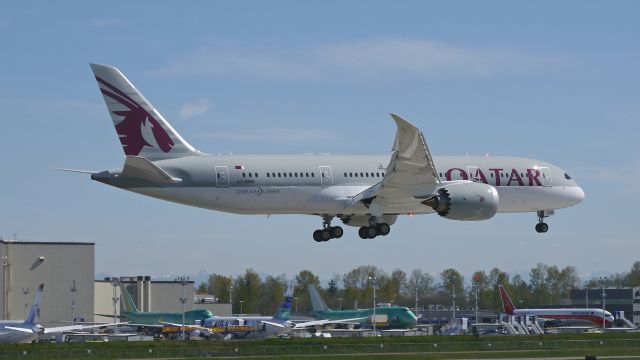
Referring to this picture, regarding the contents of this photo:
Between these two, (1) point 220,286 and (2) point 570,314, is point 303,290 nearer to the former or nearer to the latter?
(1) point 220,286

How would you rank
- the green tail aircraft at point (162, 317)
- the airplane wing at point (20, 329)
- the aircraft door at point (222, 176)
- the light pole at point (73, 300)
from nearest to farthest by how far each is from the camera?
the aircraft door at point (222, 176) < the airplane wing at point (20, 329) < the light pole at point (73, 300) < the green tail aircraft at point (162, 317)

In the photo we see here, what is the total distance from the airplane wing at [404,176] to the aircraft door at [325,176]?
4.79 feet

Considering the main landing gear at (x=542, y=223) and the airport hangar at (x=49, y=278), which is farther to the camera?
the airport hangar at (x=49, y=278)

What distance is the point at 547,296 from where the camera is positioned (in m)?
154

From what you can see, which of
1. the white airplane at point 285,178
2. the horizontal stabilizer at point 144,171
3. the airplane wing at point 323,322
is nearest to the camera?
the horizontal stabilizer at point 144,171

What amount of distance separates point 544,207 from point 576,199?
8.32 feet

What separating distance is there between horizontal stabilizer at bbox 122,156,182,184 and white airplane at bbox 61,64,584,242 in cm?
5

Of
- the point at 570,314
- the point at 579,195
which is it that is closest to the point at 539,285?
the point at 570,314

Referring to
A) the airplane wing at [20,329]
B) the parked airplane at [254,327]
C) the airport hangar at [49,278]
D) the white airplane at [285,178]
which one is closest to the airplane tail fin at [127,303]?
the airport hangar at [49,278]

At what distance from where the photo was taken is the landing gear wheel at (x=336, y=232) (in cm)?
6256

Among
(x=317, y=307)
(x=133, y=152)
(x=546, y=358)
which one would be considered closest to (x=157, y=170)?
(x=133, y=152)

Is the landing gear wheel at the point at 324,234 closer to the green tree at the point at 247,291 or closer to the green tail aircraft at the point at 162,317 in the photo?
the green tail aircraft at the point at 162,317

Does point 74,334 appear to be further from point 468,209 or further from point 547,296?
point 547,296

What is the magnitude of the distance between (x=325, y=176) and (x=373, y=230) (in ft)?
14.4
